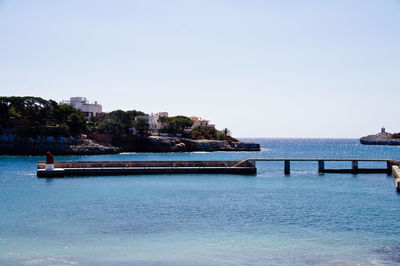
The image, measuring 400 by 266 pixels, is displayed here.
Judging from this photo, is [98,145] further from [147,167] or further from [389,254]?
[389,254]

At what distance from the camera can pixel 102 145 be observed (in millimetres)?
111562

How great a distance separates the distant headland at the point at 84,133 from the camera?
322 ft

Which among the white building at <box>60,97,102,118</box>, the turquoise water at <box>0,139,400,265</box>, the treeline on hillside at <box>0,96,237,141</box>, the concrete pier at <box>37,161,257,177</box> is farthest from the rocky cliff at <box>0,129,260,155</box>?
the turquoise water at <box>0,139,400,265</box>

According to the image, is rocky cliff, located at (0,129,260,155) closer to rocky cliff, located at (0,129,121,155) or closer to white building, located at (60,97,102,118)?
rocky cliff, located at (0,129,121,155)

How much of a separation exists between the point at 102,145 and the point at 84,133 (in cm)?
649

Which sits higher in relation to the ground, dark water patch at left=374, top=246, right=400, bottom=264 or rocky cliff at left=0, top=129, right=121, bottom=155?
rocky cliff at left=0, top=129, right=121, bottom=155

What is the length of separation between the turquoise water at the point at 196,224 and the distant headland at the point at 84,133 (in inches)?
2256

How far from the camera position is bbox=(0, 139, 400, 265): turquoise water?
61.7 ft

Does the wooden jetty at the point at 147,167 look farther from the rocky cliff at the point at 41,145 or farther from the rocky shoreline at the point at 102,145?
the rocky shoreline at the point at 102,145

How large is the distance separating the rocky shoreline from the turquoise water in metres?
56.5

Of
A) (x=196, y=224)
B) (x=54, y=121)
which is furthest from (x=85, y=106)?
(x=196, y=224)

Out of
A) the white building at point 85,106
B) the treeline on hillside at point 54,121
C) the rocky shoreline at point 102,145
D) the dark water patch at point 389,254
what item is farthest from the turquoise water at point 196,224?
the white building at point 85,106

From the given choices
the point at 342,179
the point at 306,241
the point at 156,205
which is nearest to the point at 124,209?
the point at 156,205

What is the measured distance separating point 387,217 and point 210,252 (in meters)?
14.0
